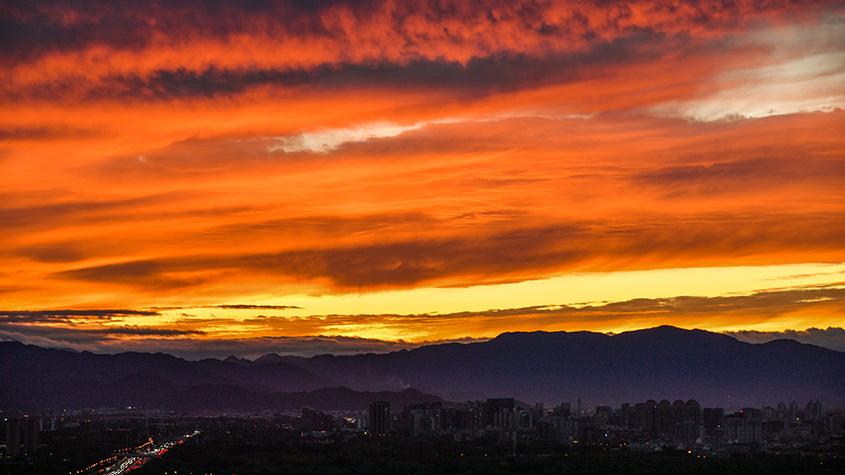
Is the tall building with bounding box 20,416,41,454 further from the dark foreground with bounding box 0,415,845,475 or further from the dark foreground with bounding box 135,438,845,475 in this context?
the dark foreground with bounding box 135,438,845,475

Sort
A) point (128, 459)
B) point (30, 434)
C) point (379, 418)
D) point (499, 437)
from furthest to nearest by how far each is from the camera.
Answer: point (379, 418) < point (499, 437) < point (30, 434) < point (128, 459)

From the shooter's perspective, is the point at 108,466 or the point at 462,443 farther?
the point at 462,443

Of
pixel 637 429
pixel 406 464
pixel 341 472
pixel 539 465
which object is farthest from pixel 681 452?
pixel 637 429

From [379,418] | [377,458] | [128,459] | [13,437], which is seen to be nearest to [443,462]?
[377,458]

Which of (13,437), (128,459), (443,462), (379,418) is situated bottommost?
(128,459)

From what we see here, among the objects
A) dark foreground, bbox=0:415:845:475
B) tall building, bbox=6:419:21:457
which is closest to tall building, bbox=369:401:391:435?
dark foreground, bbox=0:415:845:475

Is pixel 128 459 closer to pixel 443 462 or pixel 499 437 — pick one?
pixel 443 462

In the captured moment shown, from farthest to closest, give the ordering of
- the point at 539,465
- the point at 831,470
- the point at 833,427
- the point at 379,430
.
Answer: the point at 379,430
the point at 833,427
the point at 539,465
the point at 831,470

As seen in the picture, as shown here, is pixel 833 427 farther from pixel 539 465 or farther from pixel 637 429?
pixel 539 465

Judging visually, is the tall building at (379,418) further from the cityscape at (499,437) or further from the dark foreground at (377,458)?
the dark foreground at (377,458)
